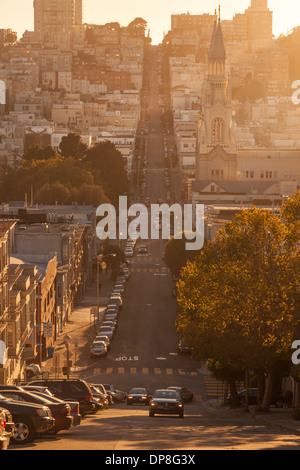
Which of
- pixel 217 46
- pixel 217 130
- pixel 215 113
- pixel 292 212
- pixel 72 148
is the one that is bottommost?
pixel 292 212

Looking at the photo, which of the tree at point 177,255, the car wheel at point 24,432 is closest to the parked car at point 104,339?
the tree at point 177,255

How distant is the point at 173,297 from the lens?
334ft

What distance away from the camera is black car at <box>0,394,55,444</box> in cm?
3025

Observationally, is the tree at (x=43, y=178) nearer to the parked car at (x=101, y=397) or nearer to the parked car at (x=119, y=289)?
the parked car at (x=119, y=289)

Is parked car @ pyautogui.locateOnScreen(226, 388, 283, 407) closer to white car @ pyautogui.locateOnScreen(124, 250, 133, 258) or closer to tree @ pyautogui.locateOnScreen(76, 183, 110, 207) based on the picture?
white car @ pyautogui.locateOnScreen(124, 250, 133, 258)

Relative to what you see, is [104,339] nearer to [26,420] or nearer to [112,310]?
[112,310]

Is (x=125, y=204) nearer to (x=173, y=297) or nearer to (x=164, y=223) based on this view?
(x=164, y=223)

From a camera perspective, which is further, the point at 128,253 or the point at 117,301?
the point at 128,253

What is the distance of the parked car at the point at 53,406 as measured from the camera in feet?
106

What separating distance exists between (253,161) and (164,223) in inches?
850

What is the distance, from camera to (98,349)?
254 ft

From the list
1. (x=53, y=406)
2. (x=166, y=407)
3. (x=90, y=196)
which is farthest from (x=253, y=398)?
(x=90, y=196)

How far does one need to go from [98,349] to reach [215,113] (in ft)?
287
